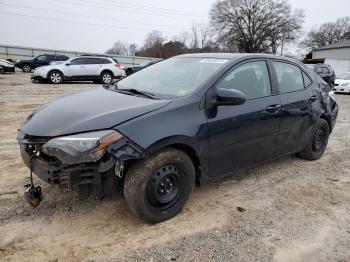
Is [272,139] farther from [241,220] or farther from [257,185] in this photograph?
[241,220]

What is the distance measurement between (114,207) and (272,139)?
203 centimetres

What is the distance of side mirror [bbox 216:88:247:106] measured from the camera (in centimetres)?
339

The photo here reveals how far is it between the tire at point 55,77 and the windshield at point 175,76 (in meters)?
14.8

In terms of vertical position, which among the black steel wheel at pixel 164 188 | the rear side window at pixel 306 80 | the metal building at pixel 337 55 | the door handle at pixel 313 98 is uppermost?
the metal building at pixel 337 55

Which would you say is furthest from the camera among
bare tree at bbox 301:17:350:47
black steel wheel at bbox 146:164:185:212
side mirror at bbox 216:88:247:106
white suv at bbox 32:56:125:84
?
bare tree at bbox 301:17:350:47

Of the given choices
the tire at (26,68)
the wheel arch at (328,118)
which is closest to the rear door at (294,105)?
the wheel arch at (328,118)

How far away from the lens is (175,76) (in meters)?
3.93

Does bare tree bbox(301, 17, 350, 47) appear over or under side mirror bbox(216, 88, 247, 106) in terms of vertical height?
over

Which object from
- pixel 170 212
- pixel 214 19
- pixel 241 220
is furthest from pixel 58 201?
pixel 214 19

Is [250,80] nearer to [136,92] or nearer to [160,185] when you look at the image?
[136,92]

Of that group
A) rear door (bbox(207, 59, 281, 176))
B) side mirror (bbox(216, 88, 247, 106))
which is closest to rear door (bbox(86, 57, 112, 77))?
rear door (bbox(207, 59, 281, 176))

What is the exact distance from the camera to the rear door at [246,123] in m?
3.53

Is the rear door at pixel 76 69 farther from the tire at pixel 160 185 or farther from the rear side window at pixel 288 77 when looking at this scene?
the tire at pixel 160 185

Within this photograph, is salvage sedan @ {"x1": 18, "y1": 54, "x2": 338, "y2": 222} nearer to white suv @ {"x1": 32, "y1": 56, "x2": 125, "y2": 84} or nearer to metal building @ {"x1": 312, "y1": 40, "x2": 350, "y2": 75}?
white suv @ {"x1": 32, "y1": 56, "x2": 125, "y2": 84}
